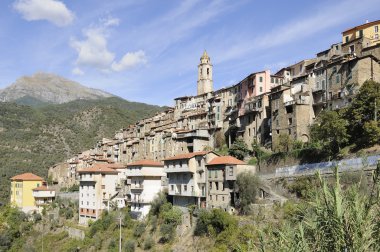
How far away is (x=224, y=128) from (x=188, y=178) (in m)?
21.2

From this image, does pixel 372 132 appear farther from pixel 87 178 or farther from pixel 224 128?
pixel 87 178

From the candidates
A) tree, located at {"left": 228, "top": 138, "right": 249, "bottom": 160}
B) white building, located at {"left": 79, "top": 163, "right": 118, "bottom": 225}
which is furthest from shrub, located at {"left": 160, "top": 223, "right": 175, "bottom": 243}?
white building, located at {"left": 79, "top": 163, "right": 118, "bottom": 225}

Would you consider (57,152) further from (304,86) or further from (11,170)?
(304,86)

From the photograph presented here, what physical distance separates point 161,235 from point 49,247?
24.3 m

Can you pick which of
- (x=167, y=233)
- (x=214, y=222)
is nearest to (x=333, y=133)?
(x=214, y=222)

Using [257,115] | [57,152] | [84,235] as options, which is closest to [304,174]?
[257,115]

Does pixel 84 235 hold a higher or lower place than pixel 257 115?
lower

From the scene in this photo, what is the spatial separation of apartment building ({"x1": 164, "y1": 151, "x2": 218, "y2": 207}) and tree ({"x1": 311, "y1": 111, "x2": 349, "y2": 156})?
528 inches

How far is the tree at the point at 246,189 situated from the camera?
41125mm

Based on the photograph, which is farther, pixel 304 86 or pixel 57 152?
pixel 57 152

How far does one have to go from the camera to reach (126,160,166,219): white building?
56547 mm

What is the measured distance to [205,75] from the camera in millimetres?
98188

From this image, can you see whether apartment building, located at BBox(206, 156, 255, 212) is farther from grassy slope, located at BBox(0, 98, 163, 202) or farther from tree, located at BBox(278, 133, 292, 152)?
grassy slope, located at BBox(0, 98, 163, 202)

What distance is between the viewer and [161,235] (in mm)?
46812
